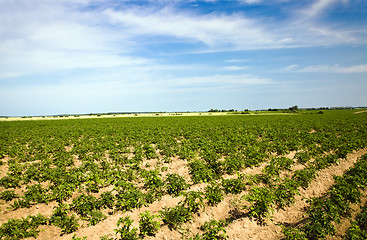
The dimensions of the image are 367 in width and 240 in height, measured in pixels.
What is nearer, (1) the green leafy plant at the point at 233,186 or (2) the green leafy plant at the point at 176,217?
(2) the green leafy plant at the point at 176,217

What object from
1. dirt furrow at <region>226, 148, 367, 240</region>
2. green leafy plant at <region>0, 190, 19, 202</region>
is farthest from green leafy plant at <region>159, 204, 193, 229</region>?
green leafy plant at <region>0, 190, 19, 202</region>

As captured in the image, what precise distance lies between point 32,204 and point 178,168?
7648 millimetres

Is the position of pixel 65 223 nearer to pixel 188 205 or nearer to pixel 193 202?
pixel 188 205

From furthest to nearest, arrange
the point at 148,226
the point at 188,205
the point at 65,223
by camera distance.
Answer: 1. the point at 188,205
2. the point at 65,223
3. the point at 148,226

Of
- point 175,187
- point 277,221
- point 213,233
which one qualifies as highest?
point 175,187

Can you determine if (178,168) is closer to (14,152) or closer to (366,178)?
(366,178)

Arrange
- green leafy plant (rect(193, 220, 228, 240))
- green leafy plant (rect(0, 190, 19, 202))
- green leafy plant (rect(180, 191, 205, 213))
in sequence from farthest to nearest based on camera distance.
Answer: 1. green leafy plant (rect(0, 190, 19, 202))
2. green leafy plant (rect(180, 191, 205, 213))
3. green leafy plant (rect(193, 220, 228, 240))

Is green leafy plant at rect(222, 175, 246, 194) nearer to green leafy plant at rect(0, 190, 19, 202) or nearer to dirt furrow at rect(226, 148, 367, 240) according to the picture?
dirt furrow at rect(226, 148, 367, 240)

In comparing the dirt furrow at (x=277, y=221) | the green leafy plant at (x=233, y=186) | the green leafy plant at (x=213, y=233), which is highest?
the green leafy plant at (x=233, y=186)

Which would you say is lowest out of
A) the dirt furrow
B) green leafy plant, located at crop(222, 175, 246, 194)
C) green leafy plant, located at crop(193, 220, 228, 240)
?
the dirt furrow

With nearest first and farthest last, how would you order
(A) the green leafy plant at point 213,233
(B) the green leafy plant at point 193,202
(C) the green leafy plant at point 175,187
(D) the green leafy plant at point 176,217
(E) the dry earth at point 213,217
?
(A) the green leafy plant at point 213,233
(E) the dry earth at point 213,217
(D) the green leafy plant at point 176,217
(B) the green leafy plant at point 193,202
(C) the green leafy plant at point 175,187

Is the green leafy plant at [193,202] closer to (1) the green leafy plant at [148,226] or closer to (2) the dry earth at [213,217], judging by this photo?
(2) the dry earth at [213,217]

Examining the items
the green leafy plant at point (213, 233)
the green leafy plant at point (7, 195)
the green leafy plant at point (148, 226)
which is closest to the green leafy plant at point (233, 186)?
the green leafy plant at point (213, 233)

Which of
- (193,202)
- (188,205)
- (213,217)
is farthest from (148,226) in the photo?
(213,217)
